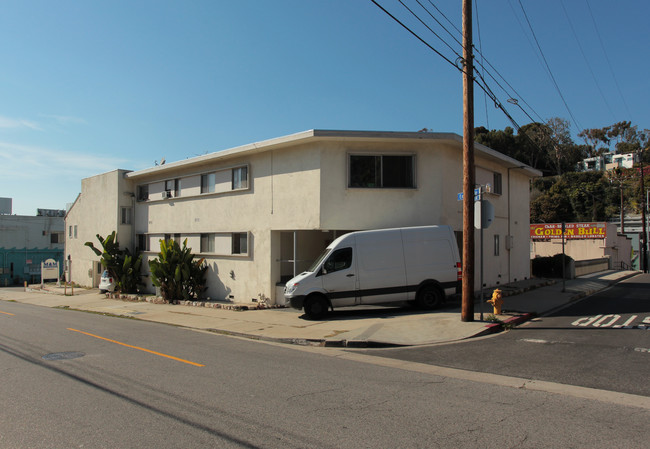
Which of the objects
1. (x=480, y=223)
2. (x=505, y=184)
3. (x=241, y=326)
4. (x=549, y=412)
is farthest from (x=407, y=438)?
(x=505, y=184)

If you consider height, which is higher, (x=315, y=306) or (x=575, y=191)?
(x=575, y=191)

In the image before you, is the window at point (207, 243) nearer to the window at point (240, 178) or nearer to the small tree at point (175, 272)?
the small tree at point (175, 272)

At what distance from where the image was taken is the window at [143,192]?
24859 mm

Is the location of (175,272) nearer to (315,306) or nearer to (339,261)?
(315,306)

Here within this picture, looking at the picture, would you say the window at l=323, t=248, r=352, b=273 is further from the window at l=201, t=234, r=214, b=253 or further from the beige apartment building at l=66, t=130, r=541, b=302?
the window at l=201, t=234, r=214, b=253

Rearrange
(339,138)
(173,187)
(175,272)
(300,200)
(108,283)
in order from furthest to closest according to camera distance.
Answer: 1. (108,283)
2. (173,187)
3. (175,272)
4. (300,200)
5. (339,138)

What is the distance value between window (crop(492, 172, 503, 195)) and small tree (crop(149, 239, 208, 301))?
13373mm

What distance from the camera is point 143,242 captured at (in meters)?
25.1

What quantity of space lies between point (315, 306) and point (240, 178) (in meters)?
7.64

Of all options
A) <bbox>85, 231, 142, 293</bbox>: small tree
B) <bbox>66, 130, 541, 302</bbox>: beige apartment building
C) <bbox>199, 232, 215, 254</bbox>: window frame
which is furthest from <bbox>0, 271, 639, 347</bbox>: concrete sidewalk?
<bbox>85, 231, 142, 293</bbox>: small tree

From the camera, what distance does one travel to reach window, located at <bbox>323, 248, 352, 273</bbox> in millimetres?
13305

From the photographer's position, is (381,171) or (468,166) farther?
(381,171)

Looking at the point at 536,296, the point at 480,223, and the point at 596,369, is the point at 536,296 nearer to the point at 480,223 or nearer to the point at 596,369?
the point at 480,223

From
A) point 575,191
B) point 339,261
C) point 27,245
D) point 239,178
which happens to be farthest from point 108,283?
point 575,191
